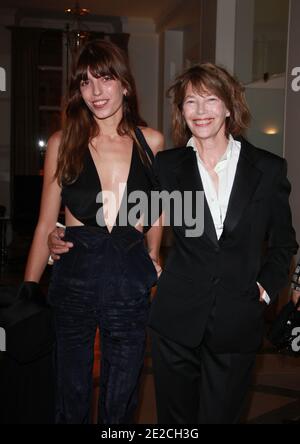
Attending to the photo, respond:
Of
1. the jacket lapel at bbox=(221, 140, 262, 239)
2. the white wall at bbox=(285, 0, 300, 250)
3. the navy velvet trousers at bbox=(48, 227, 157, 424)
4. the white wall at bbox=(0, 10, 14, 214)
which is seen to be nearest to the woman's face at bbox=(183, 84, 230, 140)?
the jacket lapel at bbox=(221, 140, 262, 239)

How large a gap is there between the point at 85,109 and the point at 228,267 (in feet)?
2.78

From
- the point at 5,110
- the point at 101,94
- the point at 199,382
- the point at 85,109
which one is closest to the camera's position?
the point at 199,382

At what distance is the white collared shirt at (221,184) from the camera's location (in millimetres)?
2020

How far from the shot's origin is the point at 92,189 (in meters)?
2.19

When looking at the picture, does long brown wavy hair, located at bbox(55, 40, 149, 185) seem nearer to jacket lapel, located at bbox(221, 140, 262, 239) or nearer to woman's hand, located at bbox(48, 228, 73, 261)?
woman's hand, located at bbox(48, 228, 73, 261)

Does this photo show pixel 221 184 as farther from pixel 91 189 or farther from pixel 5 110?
pixel 5 110

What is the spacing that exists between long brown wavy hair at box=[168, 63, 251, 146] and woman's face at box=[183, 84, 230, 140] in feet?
0.06

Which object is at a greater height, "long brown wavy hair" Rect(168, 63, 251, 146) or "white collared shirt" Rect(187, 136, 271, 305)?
"long brown wavy hair" Rect(168, 63, 251, 146)

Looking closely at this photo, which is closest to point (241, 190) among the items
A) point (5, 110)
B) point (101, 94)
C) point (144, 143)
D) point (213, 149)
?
point (213, 149)

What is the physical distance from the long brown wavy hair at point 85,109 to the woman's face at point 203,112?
0.30 metres

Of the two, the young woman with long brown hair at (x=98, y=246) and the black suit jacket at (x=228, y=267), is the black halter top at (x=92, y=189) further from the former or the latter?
the black suit jacket at (x=228, y=267)

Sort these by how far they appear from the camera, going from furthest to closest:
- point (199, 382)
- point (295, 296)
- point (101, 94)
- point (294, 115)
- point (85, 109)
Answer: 1. point (294, 115)
2. point (295, 296)
3. point (85, 109)
4. point (101, 94)
5. point (199, 382)


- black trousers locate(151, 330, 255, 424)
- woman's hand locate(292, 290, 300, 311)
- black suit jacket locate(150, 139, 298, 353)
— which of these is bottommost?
black trousers locate(151, 330, 255, 424)

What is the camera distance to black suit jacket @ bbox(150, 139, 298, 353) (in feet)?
6.52
